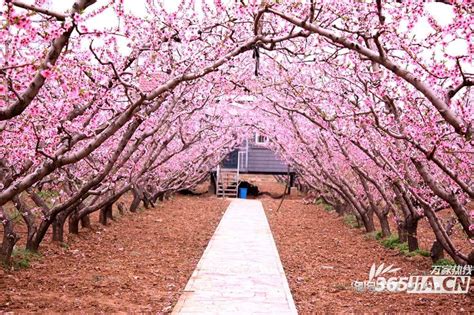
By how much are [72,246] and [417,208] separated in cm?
698

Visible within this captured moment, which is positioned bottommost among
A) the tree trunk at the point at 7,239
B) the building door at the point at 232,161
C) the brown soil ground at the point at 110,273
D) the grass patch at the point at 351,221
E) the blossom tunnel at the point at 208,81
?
the grass patch at the point at 351,221

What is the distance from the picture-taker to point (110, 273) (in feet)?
29.5

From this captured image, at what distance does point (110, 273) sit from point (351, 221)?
34.5 ft

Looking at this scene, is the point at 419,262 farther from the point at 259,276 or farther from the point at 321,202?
the point at 321,202

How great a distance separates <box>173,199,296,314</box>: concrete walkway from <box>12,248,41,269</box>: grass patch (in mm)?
2732

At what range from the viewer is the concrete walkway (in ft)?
22.6

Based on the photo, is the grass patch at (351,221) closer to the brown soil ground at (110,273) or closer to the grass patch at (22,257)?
the brown soil ground at (110,273)

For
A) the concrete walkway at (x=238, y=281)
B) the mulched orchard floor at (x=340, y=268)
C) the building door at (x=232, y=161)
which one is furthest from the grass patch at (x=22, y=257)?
the building door at (x=232, y=161)

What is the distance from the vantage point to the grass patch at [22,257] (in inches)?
346

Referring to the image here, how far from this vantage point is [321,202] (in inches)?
1057

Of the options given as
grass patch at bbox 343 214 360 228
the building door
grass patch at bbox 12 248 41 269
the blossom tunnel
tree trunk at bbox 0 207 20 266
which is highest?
the blossom tunnel

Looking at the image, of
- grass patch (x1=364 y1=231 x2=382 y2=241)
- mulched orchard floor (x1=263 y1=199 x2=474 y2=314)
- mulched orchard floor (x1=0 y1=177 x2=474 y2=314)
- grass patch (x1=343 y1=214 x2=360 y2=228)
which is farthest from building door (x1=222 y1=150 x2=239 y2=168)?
grass patch (x1=364 y1=231 x2=382 y2=241)

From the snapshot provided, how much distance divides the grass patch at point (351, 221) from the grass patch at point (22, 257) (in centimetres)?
982

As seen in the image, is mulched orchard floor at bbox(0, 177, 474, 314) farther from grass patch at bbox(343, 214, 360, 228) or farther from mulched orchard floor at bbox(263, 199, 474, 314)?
grass patch at bbox(343, 214, 360, 228)
